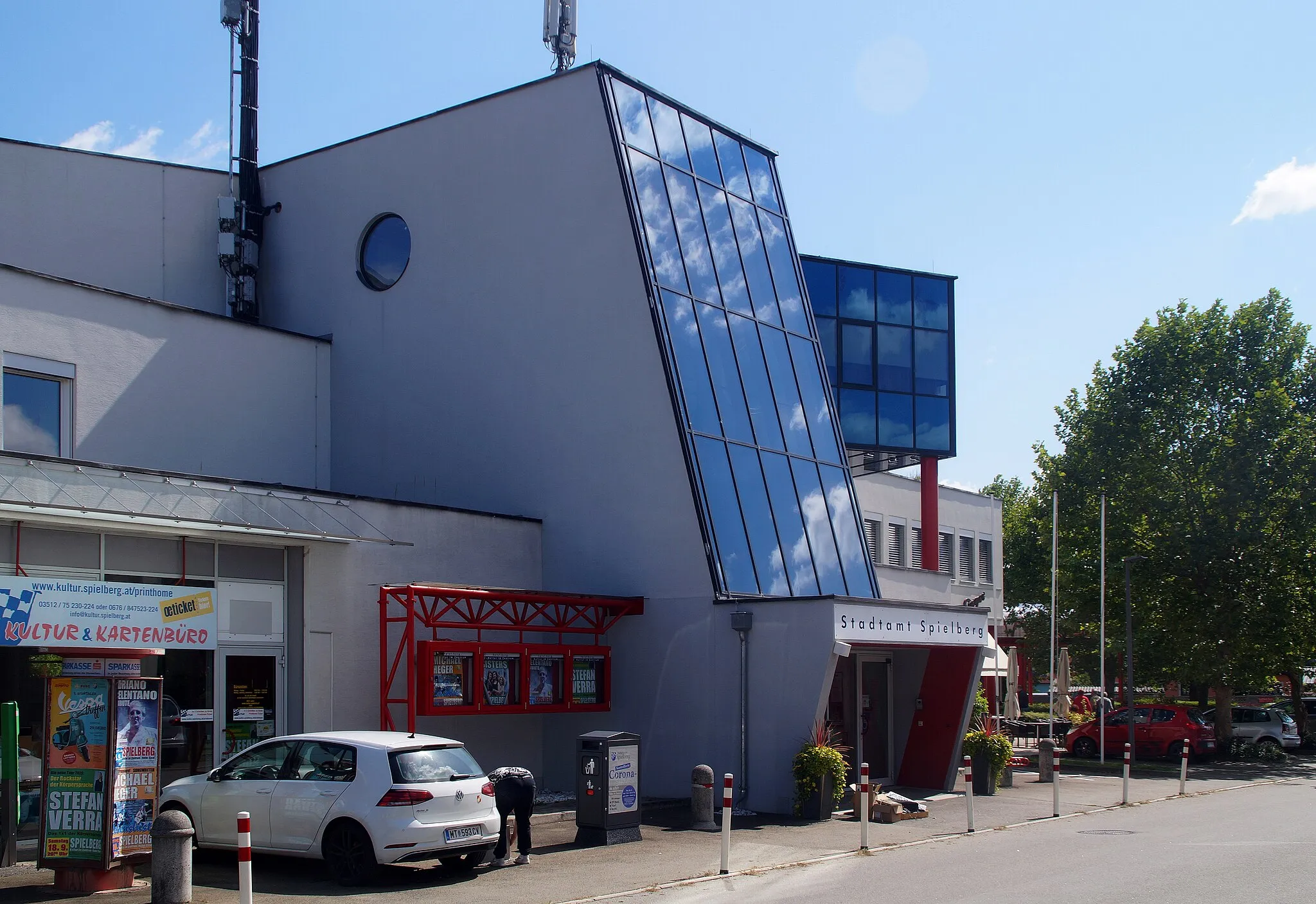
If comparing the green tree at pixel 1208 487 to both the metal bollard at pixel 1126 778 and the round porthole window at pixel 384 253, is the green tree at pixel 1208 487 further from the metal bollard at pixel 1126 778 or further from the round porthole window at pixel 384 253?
the round porthole window at pixel 384 253

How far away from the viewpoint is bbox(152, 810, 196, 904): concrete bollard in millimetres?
11789

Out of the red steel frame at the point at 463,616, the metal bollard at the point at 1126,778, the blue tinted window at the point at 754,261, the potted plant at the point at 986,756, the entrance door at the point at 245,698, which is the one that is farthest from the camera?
the blue tinted window at the point at 754,261

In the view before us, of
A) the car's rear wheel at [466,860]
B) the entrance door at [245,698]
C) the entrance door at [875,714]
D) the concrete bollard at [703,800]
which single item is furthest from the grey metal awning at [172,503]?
the entrance door at [875,714]

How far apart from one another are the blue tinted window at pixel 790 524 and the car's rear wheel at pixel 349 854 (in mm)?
11741

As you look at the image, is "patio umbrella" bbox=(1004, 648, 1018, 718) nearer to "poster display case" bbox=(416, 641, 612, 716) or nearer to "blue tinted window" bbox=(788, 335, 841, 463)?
"blue tinted window" bbox=(788, 335, 841, 463)

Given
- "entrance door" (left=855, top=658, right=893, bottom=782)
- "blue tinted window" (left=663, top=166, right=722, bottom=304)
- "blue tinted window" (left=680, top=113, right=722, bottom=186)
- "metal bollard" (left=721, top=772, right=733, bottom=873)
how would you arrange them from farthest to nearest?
1. "blue tinted window" (left=680, top=113, right=722, bottom=186)
2. "blue tinted window" (left=663, top=166, right=722, bottom=304)
3. "entrance door" (left=855, top=658, right=893, bottom=782)
4. "metal bollard" (left=721, top=772, right=733, bottom=873)

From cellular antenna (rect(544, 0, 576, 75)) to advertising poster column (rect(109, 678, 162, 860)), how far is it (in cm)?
2092

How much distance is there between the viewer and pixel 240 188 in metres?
28.0

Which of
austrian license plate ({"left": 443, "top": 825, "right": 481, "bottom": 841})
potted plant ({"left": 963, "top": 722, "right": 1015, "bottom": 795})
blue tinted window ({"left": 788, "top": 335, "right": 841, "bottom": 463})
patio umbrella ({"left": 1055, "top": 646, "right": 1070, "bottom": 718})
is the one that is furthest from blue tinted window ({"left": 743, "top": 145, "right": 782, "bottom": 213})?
austrian license plate ({"left": 443, "top": 825, "right": 481, "bottom": 841})

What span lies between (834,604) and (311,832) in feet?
30.8

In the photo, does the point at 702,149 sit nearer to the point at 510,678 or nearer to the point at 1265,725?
the point at 510,678

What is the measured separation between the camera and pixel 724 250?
2664cm

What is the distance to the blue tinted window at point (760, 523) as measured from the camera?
2303cm

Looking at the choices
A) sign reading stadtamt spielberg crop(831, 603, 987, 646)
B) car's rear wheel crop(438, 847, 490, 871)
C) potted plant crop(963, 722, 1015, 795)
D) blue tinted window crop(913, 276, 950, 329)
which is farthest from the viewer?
blue tinted window crop(913, 276, 950, 329)
